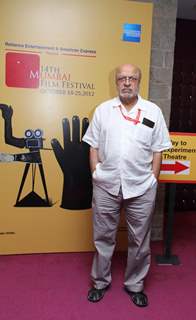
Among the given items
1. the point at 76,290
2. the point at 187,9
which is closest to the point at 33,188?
the point at 76,290

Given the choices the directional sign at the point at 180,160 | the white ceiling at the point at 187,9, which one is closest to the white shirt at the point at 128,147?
the directional sign at the point at 180,160

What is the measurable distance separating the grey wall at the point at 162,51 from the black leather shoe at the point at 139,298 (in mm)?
1619

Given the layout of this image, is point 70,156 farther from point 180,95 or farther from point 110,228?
point 180,95

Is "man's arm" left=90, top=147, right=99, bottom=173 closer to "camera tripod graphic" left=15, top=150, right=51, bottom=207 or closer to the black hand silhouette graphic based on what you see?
the black hand silhouette graphic

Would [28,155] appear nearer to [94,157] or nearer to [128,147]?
[94,157]

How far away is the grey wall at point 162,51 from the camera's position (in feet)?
9.21

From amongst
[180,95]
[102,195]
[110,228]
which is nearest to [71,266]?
[110,228]

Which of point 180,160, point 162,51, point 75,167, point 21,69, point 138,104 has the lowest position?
point 75,167

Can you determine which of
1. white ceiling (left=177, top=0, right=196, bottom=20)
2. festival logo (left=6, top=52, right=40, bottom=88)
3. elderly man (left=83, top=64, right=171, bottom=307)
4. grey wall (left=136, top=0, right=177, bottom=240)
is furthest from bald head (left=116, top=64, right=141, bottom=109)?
white ceiling (left=177, top=0, right=196, bottom=20)

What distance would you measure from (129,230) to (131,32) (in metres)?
1.59

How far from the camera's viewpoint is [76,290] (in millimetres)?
2229

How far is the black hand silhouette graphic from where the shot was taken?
262 centimetres

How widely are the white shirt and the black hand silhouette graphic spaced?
1.92 ft

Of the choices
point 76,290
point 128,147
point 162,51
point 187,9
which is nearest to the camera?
point 128,147
